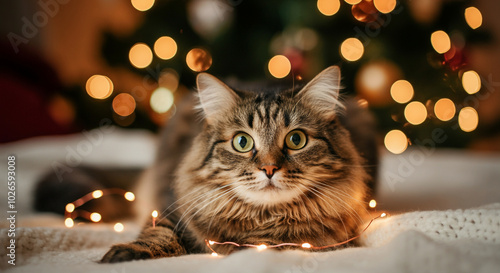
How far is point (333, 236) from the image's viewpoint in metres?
0.97

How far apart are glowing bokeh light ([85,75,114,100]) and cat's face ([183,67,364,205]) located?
147 centimetres

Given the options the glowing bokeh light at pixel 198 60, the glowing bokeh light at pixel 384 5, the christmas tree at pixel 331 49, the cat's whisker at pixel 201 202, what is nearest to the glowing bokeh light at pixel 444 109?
the christmas tree at pixel 331 49

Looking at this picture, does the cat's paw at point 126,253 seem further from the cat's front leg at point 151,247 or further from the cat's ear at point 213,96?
the cat's ear at point 213,96

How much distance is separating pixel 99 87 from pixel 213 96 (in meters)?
1.55

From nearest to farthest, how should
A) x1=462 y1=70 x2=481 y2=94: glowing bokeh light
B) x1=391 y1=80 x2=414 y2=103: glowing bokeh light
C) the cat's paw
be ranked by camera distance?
the cat's paw
x1=462 y1=70 x2=481 y2=94: glowing bokeh light
x1=391 y1=80 x2=414 y2=103: glowing bokeh light

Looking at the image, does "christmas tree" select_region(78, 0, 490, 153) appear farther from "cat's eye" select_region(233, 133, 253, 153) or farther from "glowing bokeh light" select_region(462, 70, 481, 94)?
"cat's eye" select_region(233, 133, 253, 153)

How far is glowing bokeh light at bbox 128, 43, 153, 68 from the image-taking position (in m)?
2.18

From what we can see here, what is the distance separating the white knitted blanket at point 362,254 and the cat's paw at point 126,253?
39 mm

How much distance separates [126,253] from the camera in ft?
2.68

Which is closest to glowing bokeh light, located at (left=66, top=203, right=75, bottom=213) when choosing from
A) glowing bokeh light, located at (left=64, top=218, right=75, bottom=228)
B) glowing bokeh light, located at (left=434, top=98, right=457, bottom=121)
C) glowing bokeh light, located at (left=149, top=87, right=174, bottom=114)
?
glowing bokeh light, located at (left=64, top=218, right=75, bottom=228)

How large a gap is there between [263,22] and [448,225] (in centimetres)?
173

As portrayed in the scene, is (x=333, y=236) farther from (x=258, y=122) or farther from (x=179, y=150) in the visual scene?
(x=179, y=150)

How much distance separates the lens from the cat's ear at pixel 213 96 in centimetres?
106

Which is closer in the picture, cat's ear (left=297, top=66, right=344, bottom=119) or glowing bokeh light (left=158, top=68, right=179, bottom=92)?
cat's ear (left=297, top=66, right=344, bottom=119)
